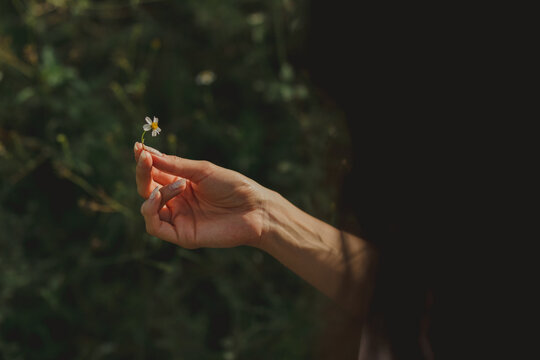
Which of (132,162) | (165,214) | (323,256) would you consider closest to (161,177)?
(165,214)

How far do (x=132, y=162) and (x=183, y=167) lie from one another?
87 cm

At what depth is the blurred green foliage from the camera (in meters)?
1.84

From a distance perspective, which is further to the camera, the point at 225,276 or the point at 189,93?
the point at 189,93

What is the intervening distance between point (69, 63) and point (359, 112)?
177cm

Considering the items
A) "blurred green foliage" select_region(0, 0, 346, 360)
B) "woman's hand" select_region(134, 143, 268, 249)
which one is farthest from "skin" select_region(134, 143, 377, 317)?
"blurred green foliage" select_region(0, 0, 346, 360)

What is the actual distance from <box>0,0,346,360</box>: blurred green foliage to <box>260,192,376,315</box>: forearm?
1.23 ft

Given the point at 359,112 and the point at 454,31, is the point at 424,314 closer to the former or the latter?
the point at 359,112

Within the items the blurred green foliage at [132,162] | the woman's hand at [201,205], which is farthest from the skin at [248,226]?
the blurred green foliage at [132,162]

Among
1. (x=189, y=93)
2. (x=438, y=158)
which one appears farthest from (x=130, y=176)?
(x=438, y=158)

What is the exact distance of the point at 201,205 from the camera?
4.22 feet

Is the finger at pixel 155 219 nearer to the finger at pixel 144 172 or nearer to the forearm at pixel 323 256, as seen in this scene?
the finger at pixel 144 172

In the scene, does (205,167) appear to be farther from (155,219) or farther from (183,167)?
(155,219)

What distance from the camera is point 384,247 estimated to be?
1.24 meters

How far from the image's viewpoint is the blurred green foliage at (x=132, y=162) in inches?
72.5
